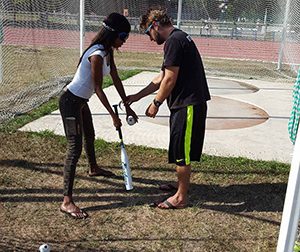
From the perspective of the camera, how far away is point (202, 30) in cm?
1562

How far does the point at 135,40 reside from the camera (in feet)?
59.1

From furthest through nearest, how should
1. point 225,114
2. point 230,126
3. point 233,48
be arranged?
1. point 233,48
2. point 225,114
3. point 230,126

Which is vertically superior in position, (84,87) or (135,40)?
(84,87)

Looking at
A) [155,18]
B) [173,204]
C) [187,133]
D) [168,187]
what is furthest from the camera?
[168,187]

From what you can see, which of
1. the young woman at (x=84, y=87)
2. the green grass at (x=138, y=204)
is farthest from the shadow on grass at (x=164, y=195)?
the young woman at (x=84, y=87)

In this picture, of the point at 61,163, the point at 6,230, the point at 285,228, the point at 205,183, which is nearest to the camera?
the point at 285,228

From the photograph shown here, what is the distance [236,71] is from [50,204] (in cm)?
1066

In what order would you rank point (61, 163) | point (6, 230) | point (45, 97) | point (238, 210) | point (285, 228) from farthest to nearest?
point (45, 97) < point (61, 163) < point (238, 210) < point (6, 230) < point (285, 228)

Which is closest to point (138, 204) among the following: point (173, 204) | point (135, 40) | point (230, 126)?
point (173, 204)

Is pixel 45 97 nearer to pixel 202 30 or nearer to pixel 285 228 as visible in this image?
pixel 285 228

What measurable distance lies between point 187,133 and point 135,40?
14837 mm

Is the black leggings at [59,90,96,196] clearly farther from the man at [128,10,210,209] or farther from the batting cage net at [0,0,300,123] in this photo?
the batting cage net at [0,0,300,123]

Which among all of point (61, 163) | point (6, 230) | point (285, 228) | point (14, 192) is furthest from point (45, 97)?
point (285, 228)

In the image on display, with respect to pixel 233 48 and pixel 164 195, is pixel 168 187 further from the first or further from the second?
pixel 233 48
